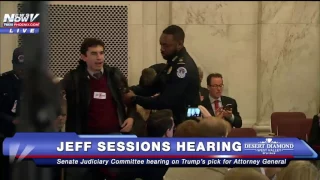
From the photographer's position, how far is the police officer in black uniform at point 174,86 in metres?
3.53

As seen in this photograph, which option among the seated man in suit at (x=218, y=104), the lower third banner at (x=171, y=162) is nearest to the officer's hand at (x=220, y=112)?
the seated man in suit at (x=218, y=104)

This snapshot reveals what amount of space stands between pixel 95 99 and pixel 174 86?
55cm

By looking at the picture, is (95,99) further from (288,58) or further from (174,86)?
(288,58)

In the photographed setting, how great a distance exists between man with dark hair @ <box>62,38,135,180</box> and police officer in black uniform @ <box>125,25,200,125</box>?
16cm

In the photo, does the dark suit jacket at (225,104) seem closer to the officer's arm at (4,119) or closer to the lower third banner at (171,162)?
the lower third banner at (171,162)

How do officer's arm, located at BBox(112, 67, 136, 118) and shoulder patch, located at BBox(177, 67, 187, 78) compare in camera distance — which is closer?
officer's arm, located at BBox(112, 67, 136, 118)

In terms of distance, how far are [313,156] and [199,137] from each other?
0.64 meters

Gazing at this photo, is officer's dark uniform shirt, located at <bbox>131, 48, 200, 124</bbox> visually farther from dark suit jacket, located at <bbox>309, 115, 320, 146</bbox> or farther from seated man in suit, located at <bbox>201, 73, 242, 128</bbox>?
dark suit jacket, located at <bbox>309, 115, 320, 146</bbox>

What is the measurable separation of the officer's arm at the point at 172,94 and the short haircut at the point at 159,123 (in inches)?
5.4

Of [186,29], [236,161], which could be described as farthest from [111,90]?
[186,29]

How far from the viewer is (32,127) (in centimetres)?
98

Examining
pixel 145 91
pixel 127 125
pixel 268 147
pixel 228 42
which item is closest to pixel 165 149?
pixel 268 147

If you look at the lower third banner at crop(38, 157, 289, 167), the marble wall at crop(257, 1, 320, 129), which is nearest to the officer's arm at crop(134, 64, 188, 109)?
the lower third banner at crop(38, 157, 289, 167)

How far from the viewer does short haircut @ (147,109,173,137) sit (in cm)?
306
